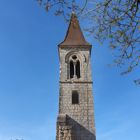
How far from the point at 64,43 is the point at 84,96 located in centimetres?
488

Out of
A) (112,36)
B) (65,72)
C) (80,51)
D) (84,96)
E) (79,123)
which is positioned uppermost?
(80,51)

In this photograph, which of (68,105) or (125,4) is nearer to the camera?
(125,4)

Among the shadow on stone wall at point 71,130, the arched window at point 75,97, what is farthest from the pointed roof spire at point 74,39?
the shadow on stone wall at point 71,130

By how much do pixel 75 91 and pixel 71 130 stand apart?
3313 millimetres

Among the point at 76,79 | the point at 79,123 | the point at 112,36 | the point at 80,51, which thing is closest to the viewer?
the point at 112,36

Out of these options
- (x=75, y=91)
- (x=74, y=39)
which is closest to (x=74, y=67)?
(x=75, y=91)

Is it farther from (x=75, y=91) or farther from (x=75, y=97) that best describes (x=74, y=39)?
(x=75, y=97)

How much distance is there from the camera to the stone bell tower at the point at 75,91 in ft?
75.8

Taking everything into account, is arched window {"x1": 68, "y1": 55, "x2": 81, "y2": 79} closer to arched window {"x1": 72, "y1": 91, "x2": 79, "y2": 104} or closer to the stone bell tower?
the stone bell tower

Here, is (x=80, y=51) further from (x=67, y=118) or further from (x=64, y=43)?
(x=67, y=118)

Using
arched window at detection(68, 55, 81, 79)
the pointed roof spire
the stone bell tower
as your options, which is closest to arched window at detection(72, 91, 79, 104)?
the stone bell tower

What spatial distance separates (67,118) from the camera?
2378cm

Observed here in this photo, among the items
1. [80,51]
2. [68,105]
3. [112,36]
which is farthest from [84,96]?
[112,36]

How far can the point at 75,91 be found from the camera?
82.8 ft
